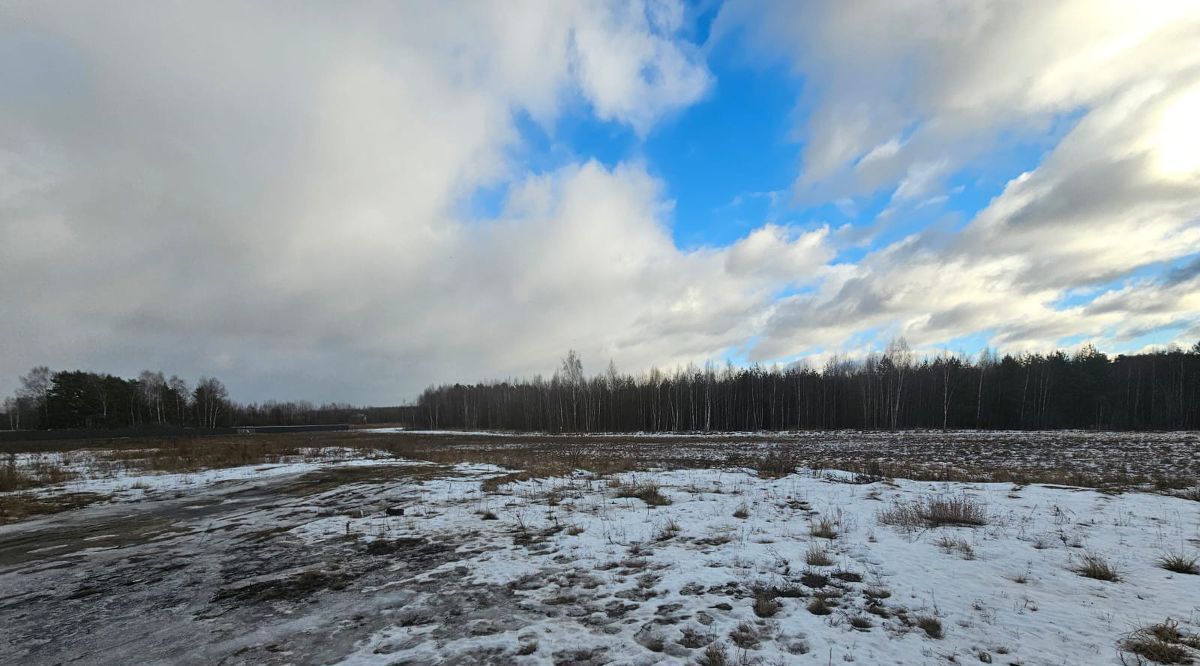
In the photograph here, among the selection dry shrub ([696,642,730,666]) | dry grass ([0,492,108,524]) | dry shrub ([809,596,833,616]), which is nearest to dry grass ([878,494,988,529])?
dry shrub ([809,596,833,616])

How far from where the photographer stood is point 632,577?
641cm

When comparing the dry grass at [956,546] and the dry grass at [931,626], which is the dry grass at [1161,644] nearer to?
the dry grass at [931,626]

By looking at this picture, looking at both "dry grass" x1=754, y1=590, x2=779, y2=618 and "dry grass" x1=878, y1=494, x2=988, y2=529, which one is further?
"dry grass" x1=878, y1=494, x2=988, y2=529

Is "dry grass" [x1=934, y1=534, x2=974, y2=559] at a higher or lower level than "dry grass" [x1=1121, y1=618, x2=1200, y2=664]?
lower

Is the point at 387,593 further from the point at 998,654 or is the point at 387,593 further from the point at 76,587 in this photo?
the point at 998,654

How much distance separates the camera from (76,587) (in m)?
6.98

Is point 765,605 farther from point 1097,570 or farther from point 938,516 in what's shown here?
point 938,516

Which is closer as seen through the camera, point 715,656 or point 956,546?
point 715,656

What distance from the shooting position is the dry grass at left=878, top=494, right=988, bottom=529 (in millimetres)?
8367

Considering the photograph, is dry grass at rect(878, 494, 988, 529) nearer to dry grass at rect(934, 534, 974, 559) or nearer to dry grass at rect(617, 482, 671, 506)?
dry grass at rect(934, 534, 974, 559)

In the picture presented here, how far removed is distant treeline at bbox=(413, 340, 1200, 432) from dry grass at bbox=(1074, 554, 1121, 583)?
6983 cm

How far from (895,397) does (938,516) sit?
261ft

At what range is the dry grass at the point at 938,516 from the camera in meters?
8.37

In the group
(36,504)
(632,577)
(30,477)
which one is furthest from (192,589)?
(30,477)
